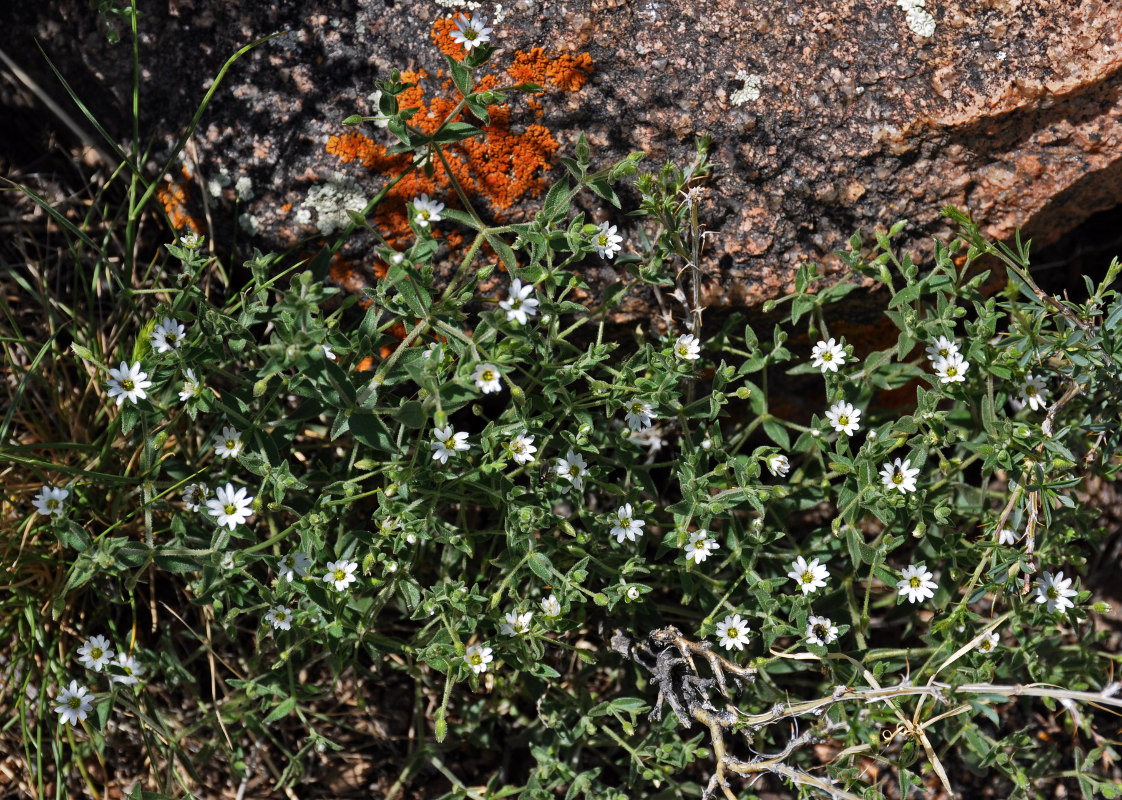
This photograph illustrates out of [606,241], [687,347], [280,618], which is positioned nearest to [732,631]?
[687,347]

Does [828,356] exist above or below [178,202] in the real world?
below

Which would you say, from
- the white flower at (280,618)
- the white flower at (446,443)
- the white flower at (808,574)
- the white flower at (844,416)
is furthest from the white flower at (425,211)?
the white flower at (808,574)

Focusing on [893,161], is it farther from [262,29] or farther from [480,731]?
[480,731]

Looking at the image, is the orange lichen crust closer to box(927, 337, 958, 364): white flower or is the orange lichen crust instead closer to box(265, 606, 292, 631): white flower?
box(265, 606, 292, 631): white flower

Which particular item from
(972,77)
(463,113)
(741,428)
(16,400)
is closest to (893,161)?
(972,77)

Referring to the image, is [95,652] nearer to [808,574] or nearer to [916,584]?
[808,574]
